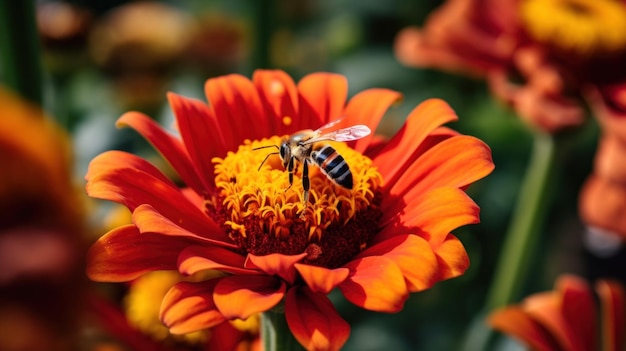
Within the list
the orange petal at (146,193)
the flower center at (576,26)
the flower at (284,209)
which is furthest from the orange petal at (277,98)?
the flower center at (576,26)

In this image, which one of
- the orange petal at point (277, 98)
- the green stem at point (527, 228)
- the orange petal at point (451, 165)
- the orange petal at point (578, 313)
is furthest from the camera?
the green stem at point (527, 228)

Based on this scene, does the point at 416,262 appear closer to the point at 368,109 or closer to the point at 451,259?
the point at 451,259

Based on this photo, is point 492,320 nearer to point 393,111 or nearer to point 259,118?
point 259,118

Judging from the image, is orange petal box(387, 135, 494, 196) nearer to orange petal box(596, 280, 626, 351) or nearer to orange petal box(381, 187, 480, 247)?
orange petal box(381, 187, 480, 247)

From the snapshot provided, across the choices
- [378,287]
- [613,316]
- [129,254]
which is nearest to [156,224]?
[129,254]

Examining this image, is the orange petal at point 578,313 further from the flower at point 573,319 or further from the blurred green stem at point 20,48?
the blurred green stem at point 20,48

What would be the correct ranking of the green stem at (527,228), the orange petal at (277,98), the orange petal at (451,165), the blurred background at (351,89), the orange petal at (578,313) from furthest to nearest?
1. the blurred background at (351,89)
2. the green stem at (527,228)
3. the orange petal at (578,313)
4. the orange petal at (277,98)
5. the orange petal at (451,165)

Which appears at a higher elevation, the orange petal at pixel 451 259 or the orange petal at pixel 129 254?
the orange petal at pixel 129 254

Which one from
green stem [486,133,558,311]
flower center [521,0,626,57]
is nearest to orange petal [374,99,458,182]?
green stem [486,133,558,311]
